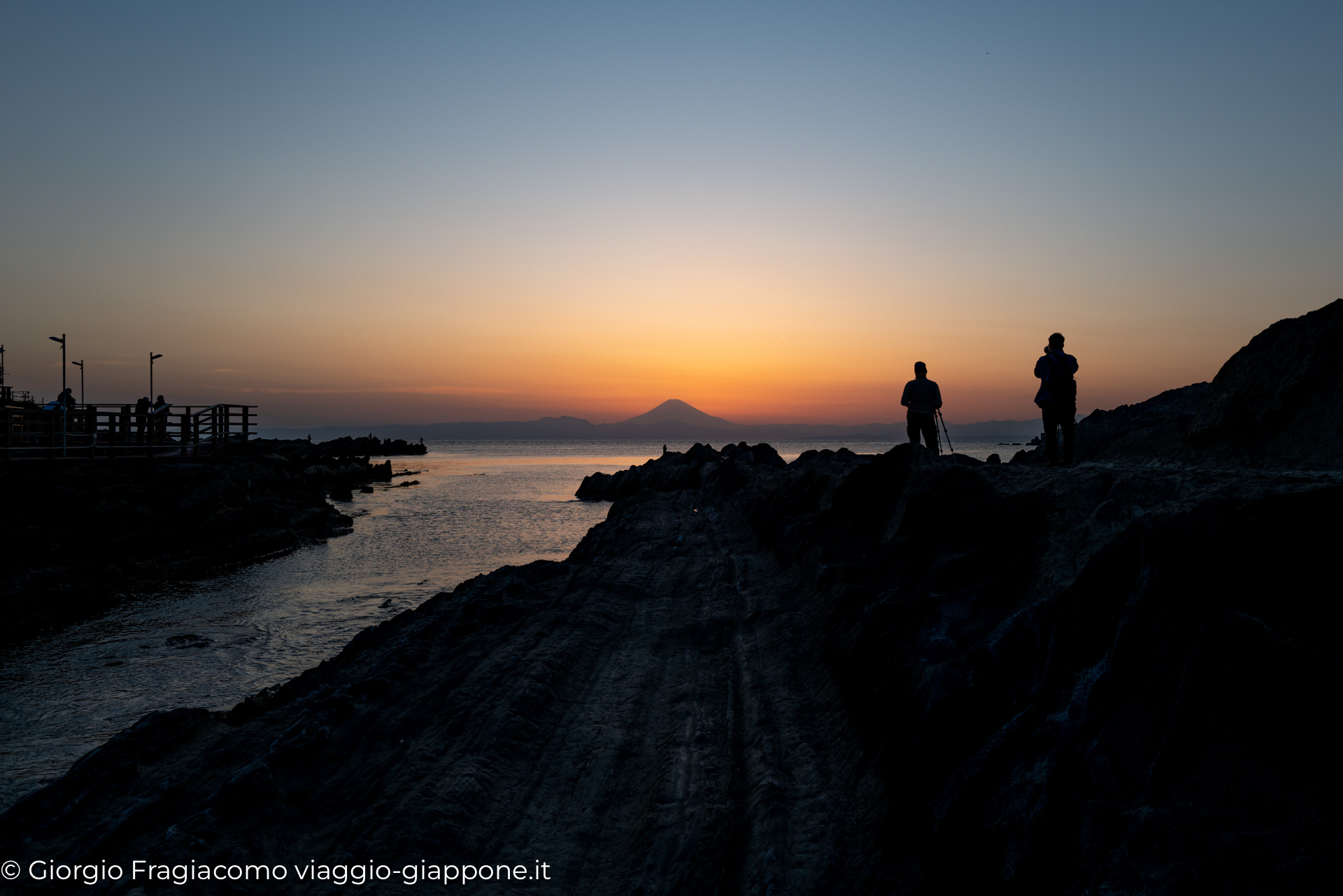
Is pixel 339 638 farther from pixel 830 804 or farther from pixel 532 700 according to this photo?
pixel 830 804

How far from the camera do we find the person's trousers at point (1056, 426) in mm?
11359

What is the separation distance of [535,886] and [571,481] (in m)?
66.3

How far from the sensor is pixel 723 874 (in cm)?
467

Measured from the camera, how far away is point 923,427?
48.1 ft

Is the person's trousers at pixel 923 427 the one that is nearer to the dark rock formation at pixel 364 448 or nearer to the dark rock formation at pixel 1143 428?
the dark rock formation at pixel 1143 428

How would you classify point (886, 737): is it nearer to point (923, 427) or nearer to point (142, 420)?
point (923, 427)

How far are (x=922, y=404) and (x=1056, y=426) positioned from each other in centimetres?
352

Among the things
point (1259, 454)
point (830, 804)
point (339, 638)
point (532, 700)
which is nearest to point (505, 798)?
point (532, 700)

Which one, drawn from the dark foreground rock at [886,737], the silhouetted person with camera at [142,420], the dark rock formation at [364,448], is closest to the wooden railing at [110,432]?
Result: the silhouetted person with camera at [142,420]

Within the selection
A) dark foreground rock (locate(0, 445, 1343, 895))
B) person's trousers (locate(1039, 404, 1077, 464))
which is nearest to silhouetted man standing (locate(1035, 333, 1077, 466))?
person's trousers (locate(1039, 404, 1077, 464))

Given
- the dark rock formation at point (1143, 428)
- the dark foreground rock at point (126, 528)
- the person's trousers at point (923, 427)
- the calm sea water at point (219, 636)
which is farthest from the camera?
the dark foreground rock at point (126, 528)

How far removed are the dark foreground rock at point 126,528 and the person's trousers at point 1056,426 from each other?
1958cm

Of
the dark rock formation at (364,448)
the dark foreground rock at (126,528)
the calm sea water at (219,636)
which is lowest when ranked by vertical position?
the calm sea water at (219,636)

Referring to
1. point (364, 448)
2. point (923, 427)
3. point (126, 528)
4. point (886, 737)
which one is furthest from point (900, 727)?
point (364, 448)
